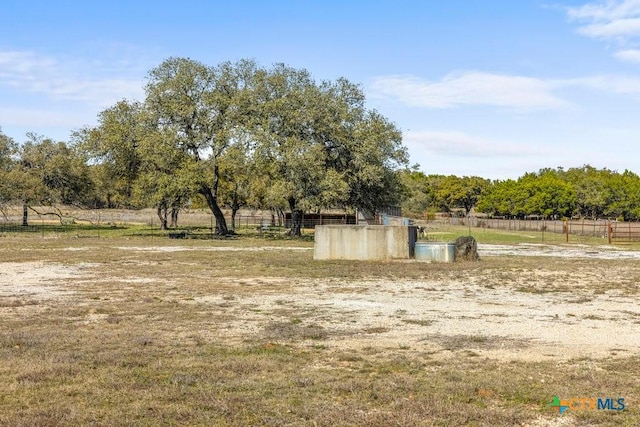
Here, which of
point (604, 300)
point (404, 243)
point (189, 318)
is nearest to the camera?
point (189, 318)

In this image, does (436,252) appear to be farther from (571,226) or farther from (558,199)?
(558,199)

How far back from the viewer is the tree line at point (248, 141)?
4141 centimetres

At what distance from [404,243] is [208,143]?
2315cm

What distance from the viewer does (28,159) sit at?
2511 inches

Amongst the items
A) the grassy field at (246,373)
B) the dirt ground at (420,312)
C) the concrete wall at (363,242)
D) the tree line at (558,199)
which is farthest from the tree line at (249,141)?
the tree line at (558,199)

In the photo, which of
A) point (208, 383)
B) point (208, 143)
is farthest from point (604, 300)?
point (208, 143)

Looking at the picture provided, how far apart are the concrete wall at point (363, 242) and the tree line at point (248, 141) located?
618 inches

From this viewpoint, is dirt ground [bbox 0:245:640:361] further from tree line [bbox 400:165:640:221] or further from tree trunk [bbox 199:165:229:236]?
tree line [bbox 400:165:640:221]

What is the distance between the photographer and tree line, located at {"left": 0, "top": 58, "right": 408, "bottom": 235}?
41.4 m

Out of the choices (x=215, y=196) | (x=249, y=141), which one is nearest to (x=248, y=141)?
(x=249, y=141)

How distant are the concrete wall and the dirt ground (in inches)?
218

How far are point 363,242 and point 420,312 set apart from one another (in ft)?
40.8

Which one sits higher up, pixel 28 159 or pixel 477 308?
pixel 28 159

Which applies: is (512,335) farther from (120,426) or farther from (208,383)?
(120,426)
